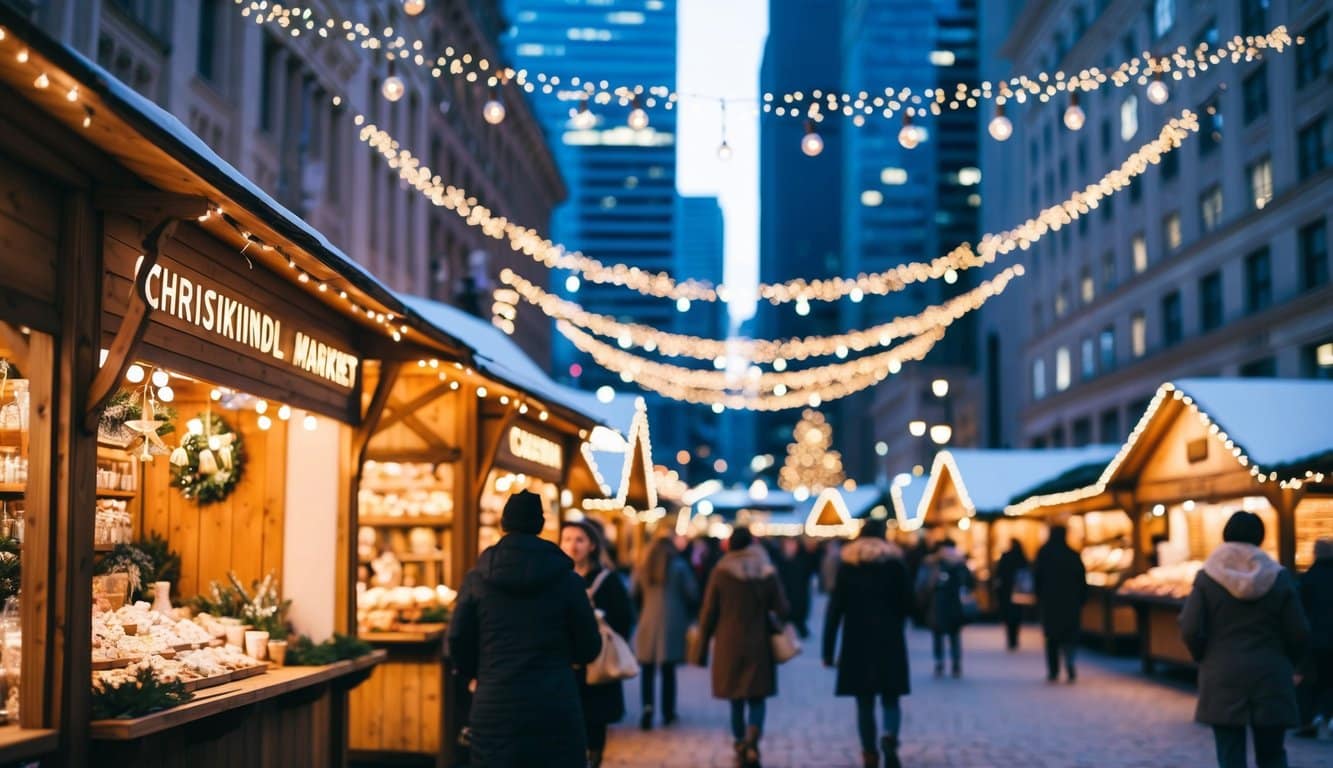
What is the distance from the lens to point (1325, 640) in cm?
1230

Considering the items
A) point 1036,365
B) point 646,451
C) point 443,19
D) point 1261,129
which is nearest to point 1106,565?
point 646,451

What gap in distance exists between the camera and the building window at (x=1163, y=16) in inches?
1756

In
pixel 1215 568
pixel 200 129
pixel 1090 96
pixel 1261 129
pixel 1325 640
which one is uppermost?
pixel 1090 96

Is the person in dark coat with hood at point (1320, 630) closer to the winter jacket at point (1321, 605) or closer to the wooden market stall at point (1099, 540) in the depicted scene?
the winter jacket at point (1321, 605)

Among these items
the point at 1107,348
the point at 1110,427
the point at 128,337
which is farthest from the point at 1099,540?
the point at 1107,348

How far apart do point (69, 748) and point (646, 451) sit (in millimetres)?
19366

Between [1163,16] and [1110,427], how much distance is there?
14364mm

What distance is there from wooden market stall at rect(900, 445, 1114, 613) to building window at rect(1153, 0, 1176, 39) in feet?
58.3

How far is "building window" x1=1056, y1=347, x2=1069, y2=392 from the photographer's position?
190 ft

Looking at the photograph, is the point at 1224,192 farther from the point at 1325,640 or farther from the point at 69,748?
the point at 69,748

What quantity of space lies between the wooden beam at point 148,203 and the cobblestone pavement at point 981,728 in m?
6.61

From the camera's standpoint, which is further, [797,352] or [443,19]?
[443,19]

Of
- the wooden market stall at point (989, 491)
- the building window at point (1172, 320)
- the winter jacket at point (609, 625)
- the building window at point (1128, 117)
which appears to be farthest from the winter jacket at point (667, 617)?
the building window at point (1128, 117)

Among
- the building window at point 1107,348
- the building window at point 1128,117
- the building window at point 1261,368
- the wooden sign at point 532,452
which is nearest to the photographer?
the wooden sign at point 532,452
